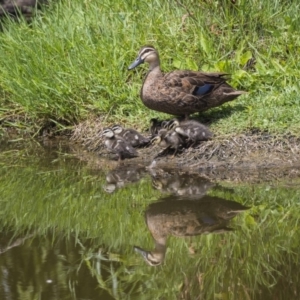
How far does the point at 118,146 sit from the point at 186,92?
705mm

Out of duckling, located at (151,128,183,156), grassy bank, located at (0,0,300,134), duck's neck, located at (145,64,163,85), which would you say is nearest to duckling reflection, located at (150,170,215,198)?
duckling, located at (151,128,183,156)

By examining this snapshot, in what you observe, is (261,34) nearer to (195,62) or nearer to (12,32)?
(195,62)

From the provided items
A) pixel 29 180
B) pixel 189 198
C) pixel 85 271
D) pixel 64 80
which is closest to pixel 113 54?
pixel 64 80

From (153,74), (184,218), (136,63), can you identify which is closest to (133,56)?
(136,63)

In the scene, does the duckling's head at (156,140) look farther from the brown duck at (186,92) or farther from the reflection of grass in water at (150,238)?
the reflection of grass in water at (150,238)

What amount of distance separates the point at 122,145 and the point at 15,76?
1668 mm

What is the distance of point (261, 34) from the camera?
820cm

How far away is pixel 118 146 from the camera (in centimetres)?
709

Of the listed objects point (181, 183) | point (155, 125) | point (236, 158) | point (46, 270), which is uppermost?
point (46, 270)

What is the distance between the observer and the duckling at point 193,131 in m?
6.89

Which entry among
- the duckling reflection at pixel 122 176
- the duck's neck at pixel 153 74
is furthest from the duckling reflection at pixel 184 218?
the duck's neck at pixel 153 74

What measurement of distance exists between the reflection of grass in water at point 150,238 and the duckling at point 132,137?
1.67 ft

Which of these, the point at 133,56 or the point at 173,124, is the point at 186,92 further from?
the point at 133,56

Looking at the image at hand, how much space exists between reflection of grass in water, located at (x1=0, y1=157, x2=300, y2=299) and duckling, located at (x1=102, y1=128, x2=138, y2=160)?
37 centimetres
